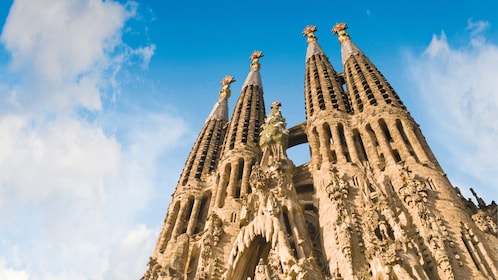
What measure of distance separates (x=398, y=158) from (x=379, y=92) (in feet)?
21.7

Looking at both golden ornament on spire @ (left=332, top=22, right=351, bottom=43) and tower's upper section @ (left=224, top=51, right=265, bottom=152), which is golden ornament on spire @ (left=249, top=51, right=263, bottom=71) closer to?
tower's upper section @ (left=224, top=51, right=265, bottom=152)

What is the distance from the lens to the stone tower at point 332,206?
1644cm

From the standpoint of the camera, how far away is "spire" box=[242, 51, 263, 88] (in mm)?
43531

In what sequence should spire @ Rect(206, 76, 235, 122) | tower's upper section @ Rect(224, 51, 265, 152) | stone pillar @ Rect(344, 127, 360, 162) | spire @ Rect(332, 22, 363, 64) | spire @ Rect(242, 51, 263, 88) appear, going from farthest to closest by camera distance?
1. spire @ Rect(242, 51, 263, 88)
2. spire @ Rect(206, 76, 235, 122)
3. spire @ Rect(332, 22, 363, 64)
4. tower's upper section @ Rect(224, 51, 265, 152)
5. stone pillar @ Rect(344, 127, 360, 162)

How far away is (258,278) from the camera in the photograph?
16844 mm

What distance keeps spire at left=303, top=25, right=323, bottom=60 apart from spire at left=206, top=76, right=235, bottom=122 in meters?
8.83

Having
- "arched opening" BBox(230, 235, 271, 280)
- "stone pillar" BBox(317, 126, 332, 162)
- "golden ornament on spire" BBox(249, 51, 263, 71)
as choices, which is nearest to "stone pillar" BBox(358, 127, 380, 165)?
"stone pillar" BBox(317, 126, 332, 162)

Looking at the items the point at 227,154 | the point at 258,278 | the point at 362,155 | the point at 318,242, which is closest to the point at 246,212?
the point at 318,242

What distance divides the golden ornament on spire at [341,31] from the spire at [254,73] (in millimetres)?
8310

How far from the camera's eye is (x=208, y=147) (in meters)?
35.0

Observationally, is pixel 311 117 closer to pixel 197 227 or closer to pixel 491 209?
pixel 197 227

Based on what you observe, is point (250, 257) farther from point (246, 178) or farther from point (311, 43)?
point (311, 43)

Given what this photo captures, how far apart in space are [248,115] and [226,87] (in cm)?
1207

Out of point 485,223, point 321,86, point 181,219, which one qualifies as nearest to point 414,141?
point 485,223
